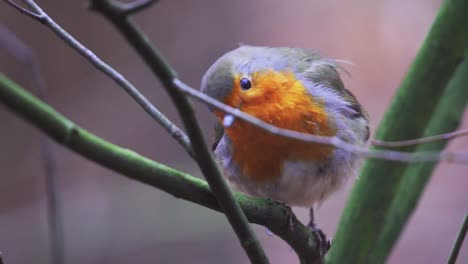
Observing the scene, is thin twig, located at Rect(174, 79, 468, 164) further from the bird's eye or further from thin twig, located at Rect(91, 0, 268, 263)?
the bird's eye

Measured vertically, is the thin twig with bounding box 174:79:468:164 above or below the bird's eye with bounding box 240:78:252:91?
above

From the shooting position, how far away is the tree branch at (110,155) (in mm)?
820

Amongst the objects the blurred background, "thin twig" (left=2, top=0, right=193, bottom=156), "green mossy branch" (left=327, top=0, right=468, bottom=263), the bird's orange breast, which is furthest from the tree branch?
the blurred background

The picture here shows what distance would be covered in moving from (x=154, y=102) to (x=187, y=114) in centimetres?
375

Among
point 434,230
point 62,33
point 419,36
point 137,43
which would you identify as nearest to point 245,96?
point 62,33

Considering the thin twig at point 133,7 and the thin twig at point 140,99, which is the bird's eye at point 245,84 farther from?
the thin twig at point 133,7

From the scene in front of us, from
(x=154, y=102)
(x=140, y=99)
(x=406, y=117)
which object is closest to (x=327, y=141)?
(x=406, y=117)

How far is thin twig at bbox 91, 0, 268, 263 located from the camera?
84 cm

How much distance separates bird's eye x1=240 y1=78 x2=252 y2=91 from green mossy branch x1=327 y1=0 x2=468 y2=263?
0.85 metres

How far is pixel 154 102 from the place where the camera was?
4.67m

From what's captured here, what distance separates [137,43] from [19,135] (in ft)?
12.8

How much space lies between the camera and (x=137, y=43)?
33.9 inches

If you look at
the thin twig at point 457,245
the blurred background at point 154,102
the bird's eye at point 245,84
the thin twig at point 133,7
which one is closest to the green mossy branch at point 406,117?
the thin twig at point 457,245

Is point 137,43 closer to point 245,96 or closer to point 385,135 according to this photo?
point 385,135
